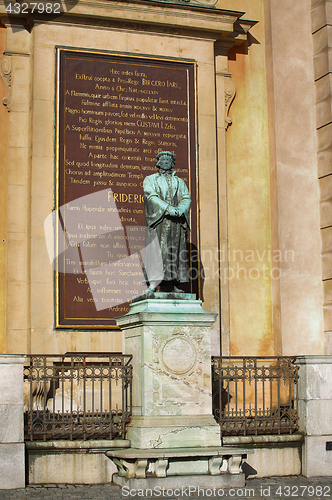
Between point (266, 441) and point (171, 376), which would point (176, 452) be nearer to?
point (171, 376)

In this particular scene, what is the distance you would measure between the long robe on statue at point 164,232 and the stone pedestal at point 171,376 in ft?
1.23

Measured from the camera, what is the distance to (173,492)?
828 centimetres

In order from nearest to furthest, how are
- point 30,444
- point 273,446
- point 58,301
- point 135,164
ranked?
point 30,444
point 273,446
point 58,301
point 135,164

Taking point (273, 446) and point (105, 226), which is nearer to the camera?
point (273, 446)

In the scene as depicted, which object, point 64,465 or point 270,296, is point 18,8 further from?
point 64,465

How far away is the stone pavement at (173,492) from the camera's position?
8141 mm

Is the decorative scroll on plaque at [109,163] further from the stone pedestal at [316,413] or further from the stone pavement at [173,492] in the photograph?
the stone pavement at [173,492]

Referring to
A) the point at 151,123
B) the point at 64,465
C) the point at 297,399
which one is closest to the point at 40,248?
the point at 151,123

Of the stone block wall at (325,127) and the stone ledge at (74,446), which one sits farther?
the stone block wall at (325,127)

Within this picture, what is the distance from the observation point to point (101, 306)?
11984mm

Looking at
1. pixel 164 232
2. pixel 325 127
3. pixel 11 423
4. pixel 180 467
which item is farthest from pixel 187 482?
pixel 325 127

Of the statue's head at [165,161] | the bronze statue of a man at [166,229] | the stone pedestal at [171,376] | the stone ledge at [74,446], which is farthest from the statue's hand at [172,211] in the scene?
the stone ledge at [74,446]

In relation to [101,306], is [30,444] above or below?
below

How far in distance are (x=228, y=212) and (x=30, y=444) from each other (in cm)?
643
